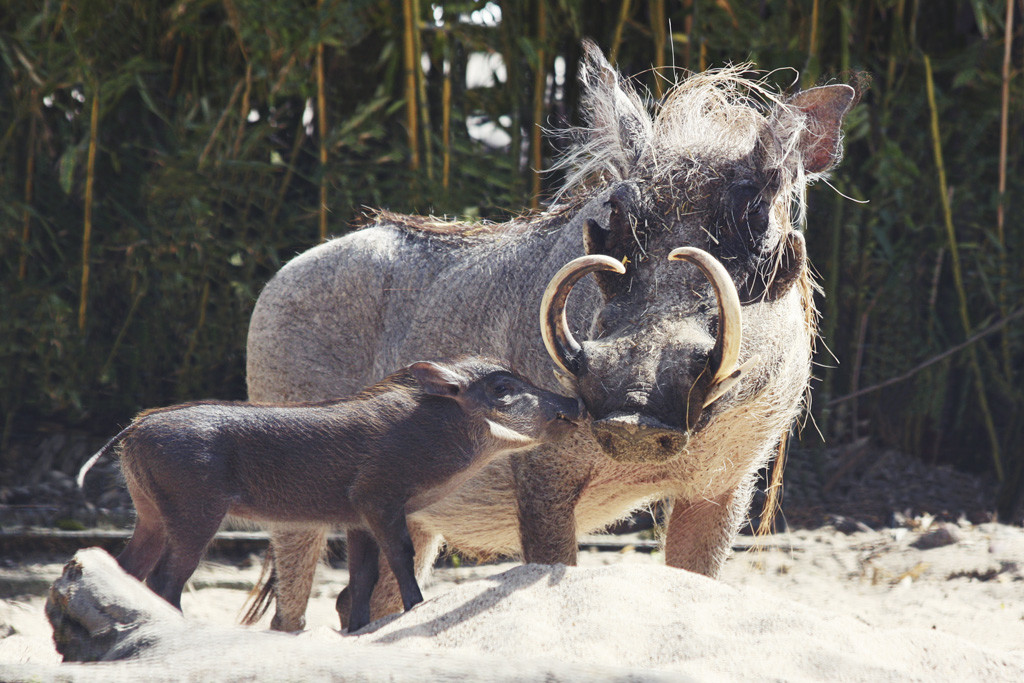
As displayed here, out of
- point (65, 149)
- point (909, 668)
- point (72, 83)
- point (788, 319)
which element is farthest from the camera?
point (65, 149)

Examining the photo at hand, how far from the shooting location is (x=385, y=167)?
19.5 ft

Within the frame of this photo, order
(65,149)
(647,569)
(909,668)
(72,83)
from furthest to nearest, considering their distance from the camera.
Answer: (65,149) → (72,83) → (647,569) → (909,668)

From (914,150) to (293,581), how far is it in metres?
4.41

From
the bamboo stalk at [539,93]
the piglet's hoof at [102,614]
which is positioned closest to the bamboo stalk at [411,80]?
the bamboo stalk at [539,93]

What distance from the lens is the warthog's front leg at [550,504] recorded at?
3.17 m

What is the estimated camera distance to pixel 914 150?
636 cm

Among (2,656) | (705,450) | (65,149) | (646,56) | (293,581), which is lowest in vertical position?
(293,581)

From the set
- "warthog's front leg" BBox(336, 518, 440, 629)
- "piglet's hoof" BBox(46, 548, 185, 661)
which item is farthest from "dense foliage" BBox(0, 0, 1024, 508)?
"piglet's hoof" BBox(46, 548, 185, 661)

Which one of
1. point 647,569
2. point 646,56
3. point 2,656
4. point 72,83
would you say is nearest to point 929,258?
point 646,56

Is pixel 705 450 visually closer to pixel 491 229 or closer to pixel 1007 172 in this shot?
pixel 491 229

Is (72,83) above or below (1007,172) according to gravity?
above

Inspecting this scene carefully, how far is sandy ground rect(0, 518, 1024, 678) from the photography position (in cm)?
391

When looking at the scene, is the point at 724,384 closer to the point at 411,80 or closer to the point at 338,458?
the point at 338,458

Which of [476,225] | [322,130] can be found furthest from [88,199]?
[476,225]
